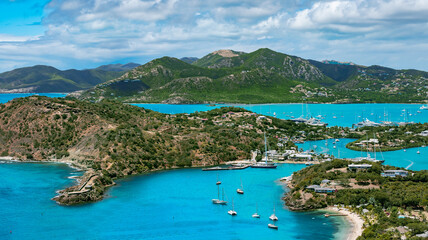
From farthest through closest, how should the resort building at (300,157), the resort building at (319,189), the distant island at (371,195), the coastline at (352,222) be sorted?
the resort building at (300,157) → the resort building at (319,189) → the coastline at (352,222) → the distant island at (371,195)

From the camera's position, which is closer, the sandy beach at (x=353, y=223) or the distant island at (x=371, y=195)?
the distant island at (x=371, y=195)

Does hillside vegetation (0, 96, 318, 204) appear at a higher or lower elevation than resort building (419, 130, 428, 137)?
higher

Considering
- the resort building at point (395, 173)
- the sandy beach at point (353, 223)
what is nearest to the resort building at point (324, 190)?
the sandy beach at point (353, 223)

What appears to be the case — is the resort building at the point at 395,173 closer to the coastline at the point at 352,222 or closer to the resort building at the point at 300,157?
the coastline at the point at 352,222

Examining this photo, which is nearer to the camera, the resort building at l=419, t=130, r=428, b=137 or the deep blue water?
the deep blue water

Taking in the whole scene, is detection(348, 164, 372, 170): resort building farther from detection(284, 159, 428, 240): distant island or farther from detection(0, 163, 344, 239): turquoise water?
detection(0, 163, 344, 239): turquoise water

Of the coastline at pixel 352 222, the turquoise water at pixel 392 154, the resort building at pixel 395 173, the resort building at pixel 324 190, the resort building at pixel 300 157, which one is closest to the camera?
the coastline at pixel 352 222

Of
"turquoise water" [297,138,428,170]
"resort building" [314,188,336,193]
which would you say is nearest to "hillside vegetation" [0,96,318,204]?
"turquoise water" [297,138,428,170]
